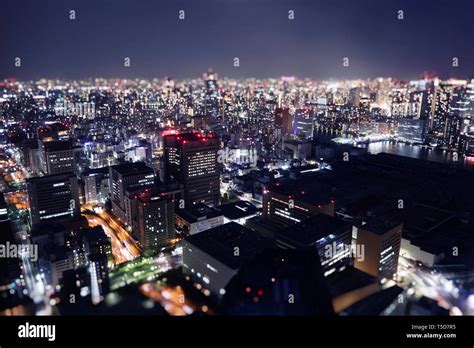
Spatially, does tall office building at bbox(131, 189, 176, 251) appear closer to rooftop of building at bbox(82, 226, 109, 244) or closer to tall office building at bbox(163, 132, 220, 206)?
rooftop of building at bbox(82, 226, 109, 244)

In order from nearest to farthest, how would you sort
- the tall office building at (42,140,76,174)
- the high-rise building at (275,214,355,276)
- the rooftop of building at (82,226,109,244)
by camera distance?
the high-rise building at (275,214,355,276), the rooftop of building at (82,226,109,244), the tall office building at (42,140,76,174)

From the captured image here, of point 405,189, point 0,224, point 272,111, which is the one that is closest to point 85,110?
point 272,111

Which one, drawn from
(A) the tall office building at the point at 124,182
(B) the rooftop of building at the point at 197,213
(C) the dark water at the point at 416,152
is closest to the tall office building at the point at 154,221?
(B) the rooftop of building at the point at 197,213

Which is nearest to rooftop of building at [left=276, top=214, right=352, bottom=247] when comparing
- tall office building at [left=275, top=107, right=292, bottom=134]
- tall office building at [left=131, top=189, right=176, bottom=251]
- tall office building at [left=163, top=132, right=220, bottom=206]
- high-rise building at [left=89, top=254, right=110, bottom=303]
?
tall office building at [left=131, top=189, right=176, bottom=251]

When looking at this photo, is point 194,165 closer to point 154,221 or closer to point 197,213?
point 197,213

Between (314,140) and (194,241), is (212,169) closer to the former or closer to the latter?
(194,241)

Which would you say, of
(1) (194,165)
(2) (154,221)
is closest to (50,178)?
(2) (154,221)
